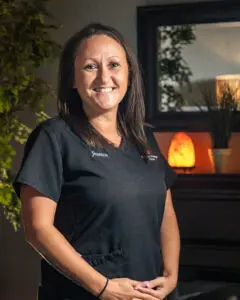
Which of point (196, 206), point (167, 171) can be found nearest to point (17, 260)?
point (196, 206)

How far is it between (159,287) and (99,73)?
2.12ft

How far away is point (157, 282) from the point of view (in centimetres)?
171

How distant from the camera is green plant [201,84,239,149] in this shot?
2564mm

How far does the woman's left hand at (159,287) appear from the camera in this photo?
166 cm

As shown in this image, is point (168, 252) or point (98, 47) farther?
point (168, 252)

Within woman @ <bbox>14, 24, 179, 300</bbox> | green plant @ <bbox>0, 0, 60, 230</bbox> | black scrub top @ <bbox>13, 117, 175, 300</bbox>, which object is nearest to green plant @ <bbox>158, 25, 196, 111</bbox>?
green plant @ <bbox>0, 0, 60, 230</bbox>

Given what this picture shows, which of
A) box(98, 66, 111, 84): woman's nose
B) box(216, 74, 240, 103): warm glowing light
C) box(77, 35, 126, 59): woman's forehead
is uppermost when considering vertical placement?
box(77, 35, 126, 59): woman's forehead

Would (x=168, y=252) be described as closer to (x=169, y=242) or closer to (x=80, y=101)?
(x=169, y=242)

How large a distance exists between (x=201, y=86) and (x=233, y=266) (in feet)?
2.66

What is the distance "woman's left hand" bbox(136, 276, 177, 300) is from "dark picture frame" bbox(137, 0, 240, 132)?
3.40 ft

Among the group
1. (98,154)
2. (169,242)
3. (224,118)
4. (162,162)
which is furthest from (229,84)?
(98,154)

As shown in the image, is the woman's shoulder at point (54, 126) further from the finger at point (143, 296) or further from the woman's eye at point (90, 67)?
the finger at point (143, 296)

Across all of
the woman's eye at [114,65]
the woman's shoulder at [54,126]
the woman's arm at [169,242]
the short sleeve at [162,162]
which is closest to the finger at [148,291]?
the woman's arm at [169,242]

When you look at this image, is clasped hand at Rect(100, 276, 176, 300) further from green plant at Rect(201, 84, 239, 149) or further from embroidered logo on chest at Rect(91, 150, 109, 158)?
green plant at Rect(201, 84, 239, 149)
